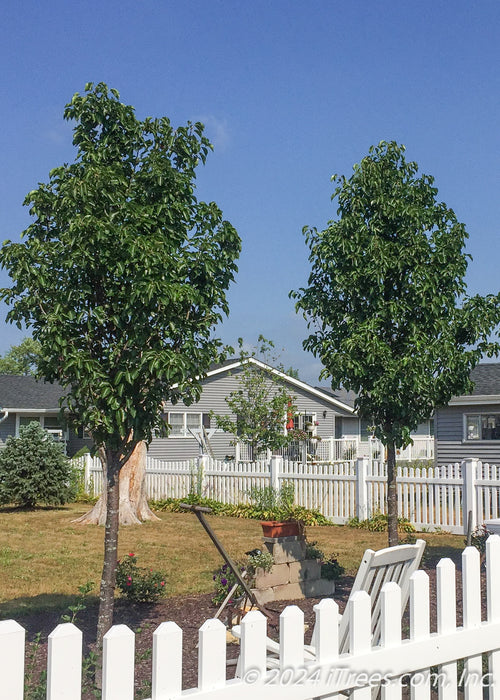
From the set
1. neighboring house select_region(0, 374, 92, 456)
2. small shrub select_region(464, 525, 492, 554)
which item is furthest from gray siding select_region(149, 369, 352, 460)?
small shrub select_region(464, 525, 492, 554)

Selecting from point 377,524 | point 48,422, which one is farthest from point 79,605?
point 48,422

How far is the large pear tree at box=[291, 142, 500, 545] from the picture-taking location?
27.9 feet

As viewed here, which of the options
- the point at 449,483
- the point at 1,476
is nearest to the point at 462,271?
the point at 449,483

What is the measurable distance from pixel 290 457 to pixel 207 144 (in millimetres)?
27589

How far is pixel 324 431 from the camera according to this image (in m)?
35.3

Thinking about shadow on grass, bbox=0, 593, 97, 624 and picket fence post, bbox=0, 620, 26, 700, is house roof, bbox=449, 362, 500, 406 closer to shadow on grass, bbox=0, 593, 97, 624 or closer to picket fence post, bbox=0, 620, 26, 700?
shadow on grass, bbox=0, 593, 97, 624

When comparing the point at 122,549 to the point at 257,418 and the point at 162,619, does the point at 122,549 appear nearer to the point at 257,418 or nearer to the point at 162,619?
Result: the point at 162,619

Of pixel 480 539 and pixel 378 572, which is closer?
pixel 378 572

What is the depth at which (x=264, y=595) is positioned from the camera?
25.7 ft

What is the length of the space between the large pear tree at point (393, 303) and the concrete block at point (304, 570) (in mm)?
1049

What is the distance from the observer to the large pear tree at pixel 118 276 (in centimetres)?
531

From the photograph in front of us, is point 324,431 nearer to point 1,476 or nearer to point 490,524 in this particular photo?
point 1,476

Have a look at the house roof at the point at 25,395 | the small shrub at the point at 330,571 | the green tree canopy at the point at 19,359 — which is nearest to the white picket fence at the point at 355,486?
the small shrub at the point at 330,571

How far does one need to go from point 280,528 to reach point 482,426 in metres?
16.6
